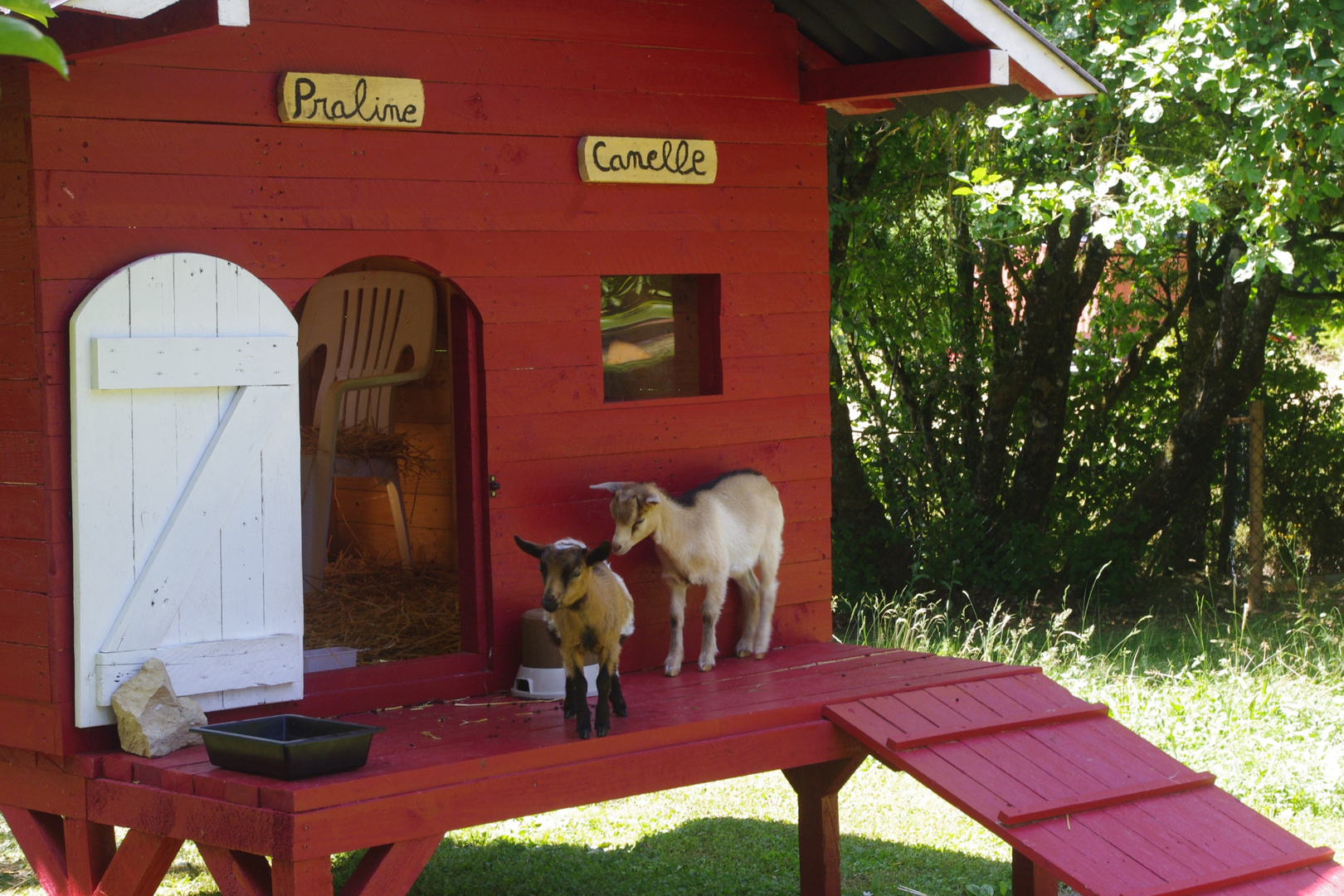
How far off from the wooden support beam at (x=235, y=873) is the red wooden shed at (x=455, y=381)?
0.05 ft

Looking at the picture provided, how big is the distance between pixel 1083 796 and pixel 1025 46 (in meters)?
3.15

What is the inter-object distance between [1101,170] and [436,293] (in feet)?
16.1

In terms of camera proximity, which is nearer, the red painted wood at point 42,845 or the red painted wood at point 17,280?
the red painted wood at point 17,280

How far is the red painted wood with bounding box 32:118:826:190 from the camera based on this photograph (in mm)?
4766

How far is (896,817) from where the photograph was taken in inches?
315

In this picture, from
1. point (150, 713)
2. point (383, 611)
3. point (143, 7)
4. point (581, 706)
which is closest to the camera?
point (143, 7)

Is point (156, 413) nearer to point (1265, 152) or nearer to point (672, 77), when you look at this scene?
point (672, 77)

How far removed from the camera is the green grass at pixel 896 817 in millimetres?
7082

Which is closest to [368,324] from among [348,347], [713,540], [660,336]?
[348,347]

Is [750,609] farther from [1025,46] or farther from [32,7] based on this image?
[32,7]

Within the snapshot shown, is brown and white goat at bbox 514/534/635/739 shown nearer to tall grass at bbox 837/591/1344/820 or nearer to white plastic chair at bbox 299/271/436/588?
white plastic chair at bbox 299/271/436/588

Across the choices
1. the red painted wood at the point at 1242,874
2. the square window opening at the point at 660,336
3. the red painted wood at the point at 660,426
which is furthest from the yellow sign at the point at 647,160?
the red painted wood at the point at 1242,874

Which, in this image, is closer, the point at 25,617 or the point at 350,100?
the point at 25,617

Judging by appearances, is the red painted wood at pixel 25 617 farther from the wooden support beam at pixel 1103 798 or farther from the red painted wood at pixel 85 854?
the wooden support beam at pixel 1103 798
